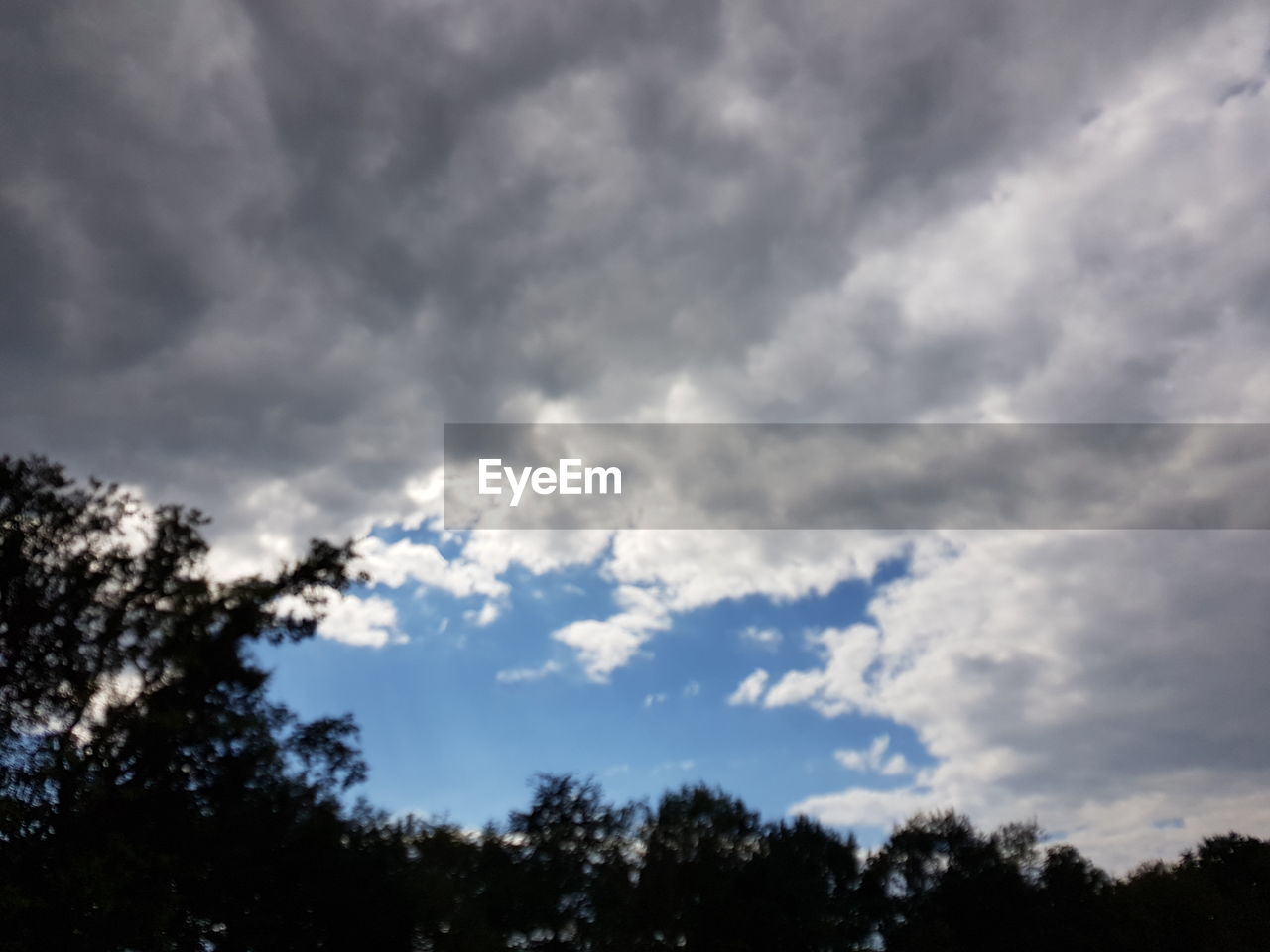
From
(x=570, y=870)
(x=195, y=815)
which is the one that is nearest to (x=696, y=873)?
(x=570, y=870)

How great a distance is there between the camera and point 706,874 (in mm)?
64938

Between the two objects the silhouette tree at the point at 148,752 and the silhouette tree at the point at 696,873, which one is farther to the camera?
the silhouette tree at the point at 696,873

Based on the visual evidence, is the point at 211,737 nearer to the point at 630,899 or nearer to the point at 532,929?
the point at 532,929

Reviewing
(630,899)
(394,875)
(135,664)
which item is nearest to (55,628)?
(135,664)

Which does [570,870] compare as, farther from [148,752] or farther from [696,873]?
[148,752]

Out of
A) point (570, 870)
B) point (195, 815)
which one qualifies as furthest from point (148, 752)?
point (570, 870)

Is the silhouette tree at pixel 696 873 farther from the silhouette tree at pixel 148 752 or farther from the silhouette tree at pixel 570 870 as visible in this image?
the silhouette tree at pixel 148 752

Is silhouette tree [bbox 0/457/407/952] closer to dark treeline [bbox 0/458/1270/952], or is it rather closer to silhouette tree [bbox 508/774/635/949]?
dark treeline [bbox 0/458/1270/952]

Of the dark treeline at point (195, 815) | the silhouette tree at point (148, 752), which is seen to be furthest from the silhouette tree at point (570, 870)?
the silhouette tree at point (148, 752)

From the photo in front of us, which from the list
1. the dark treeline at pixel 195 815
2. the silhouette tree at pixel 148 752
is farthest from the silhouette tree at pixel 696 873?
the silhouette tree at pixel 148 752

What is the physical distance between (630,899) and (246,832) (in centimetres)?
3229

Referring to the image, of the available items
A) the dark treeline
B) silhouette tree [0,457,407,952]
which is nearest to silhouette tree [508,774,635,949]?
the dark treeline

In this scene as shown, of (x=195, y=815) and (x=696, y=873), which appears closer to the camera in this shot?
(x=195, y=815)

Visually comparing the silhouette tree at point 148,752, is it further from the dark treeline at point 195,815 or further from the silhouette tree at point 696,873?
the silhouette tree at point 696,873
